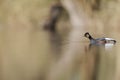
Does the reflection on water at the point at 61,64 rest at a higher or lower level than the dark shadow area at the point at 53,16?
lower

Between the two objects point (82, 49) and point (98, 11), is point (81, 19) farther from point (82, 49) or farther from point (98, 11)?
point (82, 49)

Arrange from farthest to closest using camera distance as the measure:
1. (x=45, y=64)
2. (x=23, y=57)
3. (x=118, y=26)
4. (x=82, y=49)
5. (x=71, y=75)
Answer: (x=118, y=26) < (x=82, y=49) < (x=23, y=57) < (x=45, y=64) < (x=71, y=75)

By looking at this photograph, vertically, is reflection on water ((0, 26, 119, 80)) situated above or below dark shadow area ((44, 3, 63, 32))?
below

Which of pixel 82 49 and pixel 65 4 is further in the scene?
pixel 65 4

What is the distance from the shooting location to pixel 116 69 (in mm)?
9492

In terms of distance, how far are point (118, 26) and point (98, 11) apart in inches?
76.0

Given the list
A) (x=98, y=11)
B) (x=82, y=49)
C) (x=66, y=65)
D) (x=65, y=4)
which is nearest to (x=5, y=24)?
(x=65, y=4)

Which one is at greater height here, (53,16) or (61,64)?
(53,16)

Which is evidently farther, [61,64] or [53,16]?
[53,16]

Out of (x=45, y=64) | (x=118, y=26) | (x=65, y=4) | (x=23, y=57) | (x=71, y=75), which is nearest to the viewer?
→ (x=71, y=75)

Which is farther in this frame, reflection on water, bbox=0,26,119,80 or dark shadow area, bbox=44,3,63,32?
dark shadow area, bbox=44,3,63,32

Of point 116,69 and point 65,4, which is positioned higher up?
point 65,4

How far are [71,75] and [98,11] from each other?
23.9 m

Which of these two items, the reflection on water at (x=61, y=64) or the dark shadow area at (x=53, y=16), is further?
the dark shadow area at (x=53, y=16)
